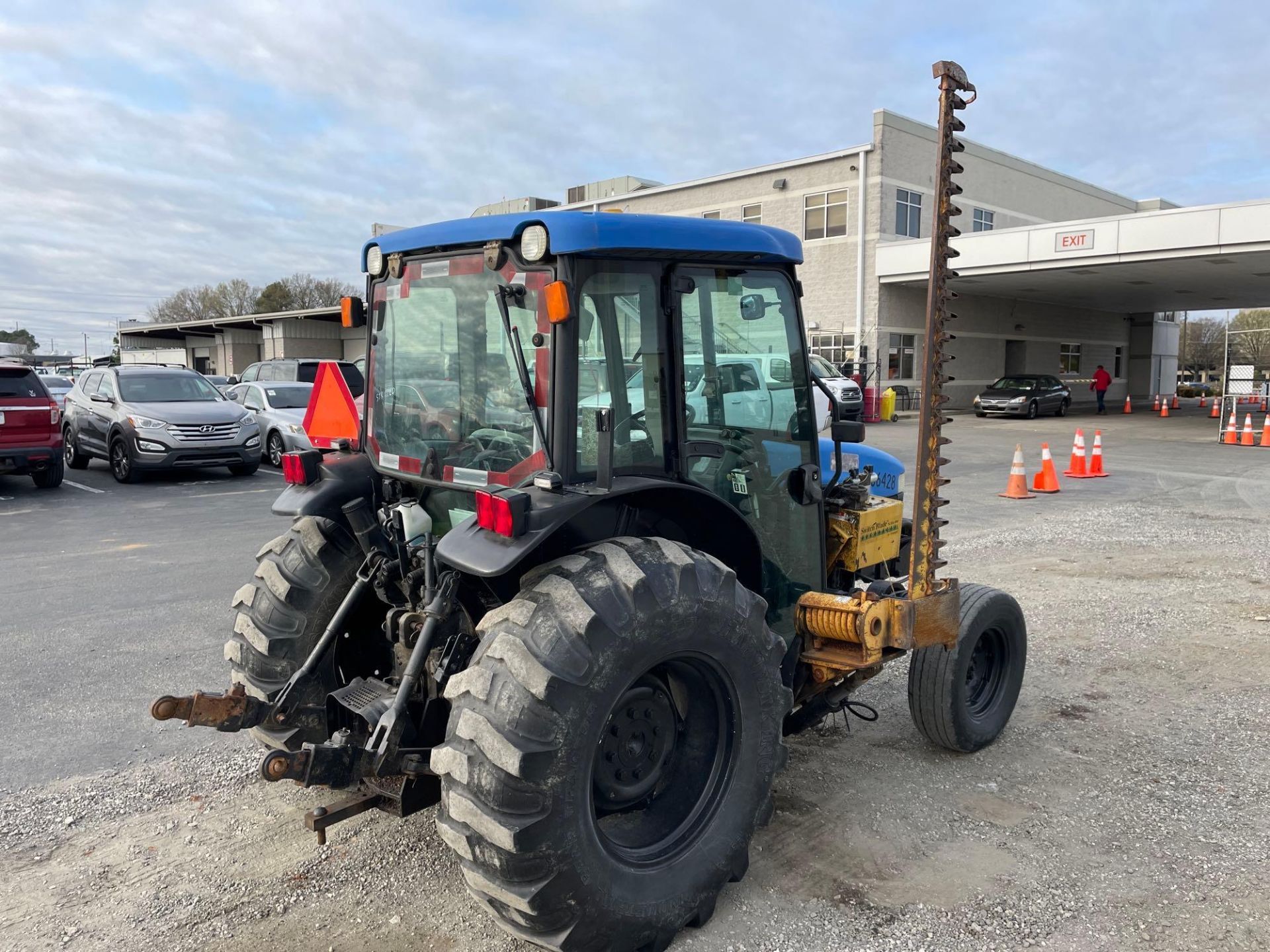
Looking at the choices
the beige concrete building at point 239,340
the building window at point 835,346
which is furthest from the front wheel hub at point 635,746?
the beige concrete building at point 239,340

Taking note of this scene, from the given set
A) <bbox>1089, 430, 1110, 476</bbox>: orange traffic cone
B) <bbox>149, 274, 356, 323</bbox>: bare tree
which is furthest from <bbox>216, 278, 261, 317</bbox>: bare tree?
<bbox>1089, 430, 1110, 476</bbox>: orange traffic cone

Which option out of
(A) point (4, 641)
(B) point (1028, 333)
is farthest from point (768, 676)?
(B) point (1028, 333)

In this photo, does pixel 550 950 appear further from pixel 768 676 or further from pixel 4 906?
pixel 4 906

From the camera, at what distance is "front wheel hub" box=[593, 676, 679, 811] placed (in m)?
3.02

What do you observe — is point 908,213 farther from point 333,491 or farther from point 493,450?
point 493,450

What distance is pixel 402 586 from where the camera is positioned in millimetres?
3539

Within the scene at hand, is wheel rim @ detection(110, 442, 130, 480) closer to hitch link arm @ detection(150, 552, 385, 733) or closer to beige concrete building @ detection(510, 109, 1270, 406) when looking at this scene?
hitch link arm @ detection(150, 552, 385, 733)

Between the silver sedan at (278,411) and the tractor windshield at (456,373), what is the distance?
12.3m

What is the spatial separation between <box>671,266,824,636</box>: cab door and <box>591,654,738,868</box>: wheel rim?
0.68 m

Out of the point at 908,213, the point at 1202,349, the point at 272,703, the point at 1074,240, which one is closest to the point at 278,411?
the point at 272,703

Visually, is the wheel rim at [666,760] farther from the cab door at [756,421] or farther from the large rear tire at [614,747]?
the cab door at [756,421]

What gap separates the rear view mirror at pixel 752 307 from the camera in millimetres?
3438

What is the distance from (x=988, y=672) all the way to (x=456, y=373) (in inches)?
123

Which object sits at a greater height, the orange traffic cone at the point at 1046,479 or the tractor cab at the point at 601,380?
the tractor cab at the point at 601,380
